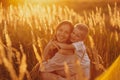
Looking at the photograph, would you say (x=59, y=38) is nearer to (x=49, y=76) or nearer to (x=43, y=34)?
(x=49, y=76)

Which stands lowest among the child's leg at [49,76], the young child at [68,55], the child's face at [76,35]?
the child's leg at [49,76]

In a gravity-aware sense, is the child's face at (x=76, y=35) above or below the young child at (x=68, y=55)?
above

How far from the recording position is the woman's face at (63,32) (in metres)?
1.52

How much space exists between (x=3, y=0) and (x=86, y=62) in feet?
3.95

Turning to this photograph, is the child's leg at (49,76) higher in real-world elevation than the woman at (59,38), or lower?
lower

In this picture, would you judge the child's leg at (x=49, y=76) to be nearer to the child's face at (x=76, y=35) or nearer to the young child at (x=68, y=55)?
the young child at (x=68, y=55)

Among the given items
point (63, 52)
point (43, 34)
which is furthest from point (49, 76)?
point (43, 34)

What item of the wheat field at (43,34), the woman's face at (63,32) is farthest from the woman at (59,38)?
the wheat field at (43,34)

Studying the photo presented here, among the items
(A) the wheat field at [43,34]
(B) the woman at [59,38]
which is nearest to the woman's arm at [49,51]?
(B) the woman at [59,38]

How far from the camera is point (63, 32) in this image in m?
1.52

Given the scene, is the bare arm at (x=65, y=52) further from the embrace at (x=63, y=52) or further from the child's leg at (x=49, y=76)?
the child's leg at (x=49, y=76)

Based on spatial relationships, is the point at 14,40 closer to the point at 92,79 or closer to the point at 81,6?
the point at 92,79

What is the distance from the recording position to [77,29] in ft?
5.14

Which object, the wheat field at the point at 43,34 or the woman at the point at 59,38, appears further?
the wheat field at the point at 43,34
